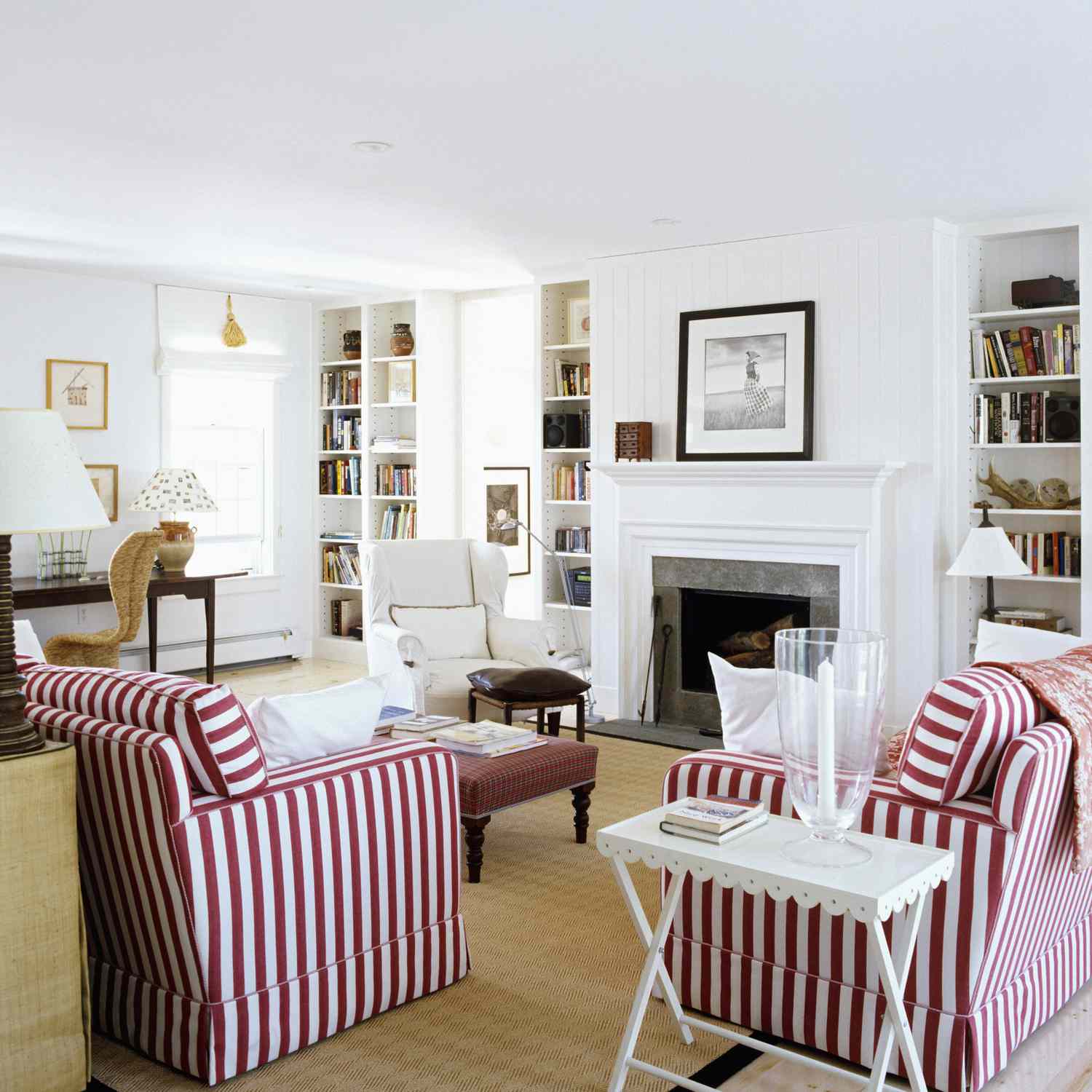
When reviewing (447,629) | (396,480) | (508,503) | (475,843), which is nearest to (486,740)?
(475,843)

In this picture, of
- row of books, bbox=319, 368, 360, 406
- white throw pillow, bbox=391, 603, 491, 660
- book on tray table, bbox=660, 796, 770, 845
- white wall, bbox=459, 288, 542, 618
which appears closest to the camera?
book on tray table, bbox=660, 796, 770, 845

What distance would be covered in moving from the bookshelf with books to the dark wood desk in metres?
2.03

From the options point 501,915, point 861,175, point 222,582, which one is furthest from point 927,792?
point 222,582

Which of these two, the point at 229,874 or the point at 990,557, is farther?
the point at 990,557

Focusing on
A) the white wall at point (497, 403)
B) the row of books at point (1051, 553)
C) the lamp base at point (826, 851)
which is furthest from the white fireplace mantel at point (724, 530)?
the lamp base at point (826, 851)

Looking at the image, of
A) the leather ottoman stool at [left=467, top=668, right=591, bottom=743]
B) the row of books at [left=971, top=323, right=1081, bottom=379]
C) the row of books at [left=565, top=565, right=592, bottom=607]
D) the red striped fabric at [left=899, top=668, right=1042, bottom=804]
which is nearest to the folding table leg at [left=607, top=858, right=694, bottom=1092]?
the red striped fabric at [left=899, top=668, right=1042, bottom=804]

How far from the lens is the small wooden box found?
Result: 6.31m

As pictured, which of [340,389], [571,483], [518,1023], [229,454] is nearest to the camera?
[518,1023]

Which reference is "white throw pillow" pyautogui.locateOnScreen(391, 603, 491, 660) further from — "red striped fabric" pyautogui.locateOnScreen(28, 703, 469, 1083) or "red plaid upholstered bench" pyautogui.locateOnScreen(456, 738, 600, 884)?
"red striped fabric" pyautogui.locateOnScreen(28, 703, 469, 1083)

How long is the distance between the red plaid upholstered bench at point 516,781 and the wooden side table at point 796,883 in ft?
4.32

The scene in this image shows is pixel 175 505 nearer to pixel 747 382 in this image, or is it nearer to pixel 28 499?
pixel 747 382

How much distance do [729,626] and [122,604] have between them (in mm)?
3273

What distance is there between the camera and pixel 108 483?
24.3 feet

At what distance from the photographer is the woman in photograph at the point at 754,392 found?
5.97m
